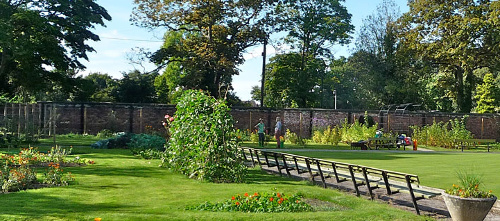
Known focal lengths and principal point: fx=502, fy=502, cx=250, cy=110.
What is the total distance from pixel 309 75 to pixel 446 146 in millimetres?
19286

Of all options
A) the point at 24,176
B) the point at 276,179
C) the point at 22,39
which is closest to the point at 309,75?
the point at 22,39

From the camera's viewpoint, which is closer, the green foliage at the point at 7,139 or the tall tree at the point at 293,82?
the green foliage at the point at 7,139

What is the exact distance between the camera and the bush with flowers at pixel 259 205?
872 centimetres

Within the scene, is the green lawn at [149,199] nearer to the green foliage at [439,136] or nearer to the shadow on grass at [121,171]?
the shadow on grass at [121,171]

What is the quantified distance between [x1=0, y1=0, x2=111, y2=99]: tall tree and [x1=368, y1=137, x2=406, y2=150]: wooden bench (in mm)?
19414

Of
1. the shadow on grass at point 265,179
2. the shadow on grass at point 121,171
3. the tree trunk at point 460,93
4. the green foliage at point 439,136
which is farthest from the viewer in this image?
the tree trunk at point 460,93

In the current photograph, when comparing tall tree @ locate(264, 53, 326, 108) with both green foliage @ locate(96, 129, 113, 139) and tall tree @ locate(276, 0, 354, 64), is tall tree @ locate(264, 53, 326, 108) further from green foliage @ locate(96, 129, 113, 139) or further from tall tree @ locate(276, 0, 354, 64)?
green foliage @ locate(96, 129, 113, 139)

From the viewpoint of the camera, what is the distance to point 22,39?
27.6m

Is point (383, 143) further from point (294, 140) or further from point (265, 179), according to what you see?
point (265, 179)

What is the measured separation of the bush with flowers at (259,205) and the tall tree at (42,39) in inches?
752

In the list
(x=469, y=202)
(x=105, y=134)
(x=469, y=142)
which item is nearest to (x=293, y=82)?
(x=469, y=142)

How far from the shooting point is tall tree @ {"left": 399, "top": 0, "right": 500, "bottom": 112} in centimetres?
3809

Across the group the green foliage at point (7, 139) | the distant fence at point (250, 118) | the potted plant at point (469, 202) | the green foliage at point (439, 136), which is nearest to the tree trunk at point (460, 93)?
the distant fence at point (250, 118)

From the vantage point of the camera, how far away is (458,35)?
125 feet
